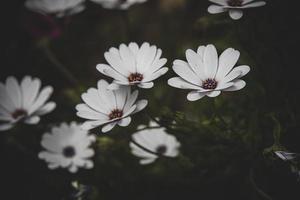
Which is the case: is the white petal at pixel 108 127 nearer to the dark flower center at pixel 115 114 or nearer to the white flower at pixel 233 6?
the dark flower center at pixel 115 114

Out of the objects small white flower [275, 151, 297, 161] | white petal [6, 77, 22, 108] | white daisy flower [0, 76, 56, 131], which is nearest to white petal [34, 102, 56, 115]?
white daisy flower [0, 76, 56, 131]

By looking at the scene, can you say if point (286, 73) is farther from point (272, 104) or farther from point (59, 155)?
point (59, 155)

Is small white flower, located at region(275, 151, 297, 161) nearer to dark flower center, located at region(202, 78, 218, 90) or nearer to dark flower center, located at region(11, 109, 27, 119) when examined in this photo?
dark flower center, located at region(202, 78, 218, 90)

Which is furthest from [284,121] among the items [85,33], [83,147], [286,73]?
[85,33]

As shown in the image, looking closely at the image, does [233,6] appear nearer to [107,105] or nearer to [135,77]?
[135,77]

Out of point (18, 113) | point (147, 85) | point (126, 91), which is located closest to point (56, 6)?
point (18, 113)

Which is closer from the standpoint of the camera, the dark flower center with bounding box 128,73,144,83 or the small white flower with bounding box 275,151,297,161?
the small white flower with bounding box 275,151,297,161
